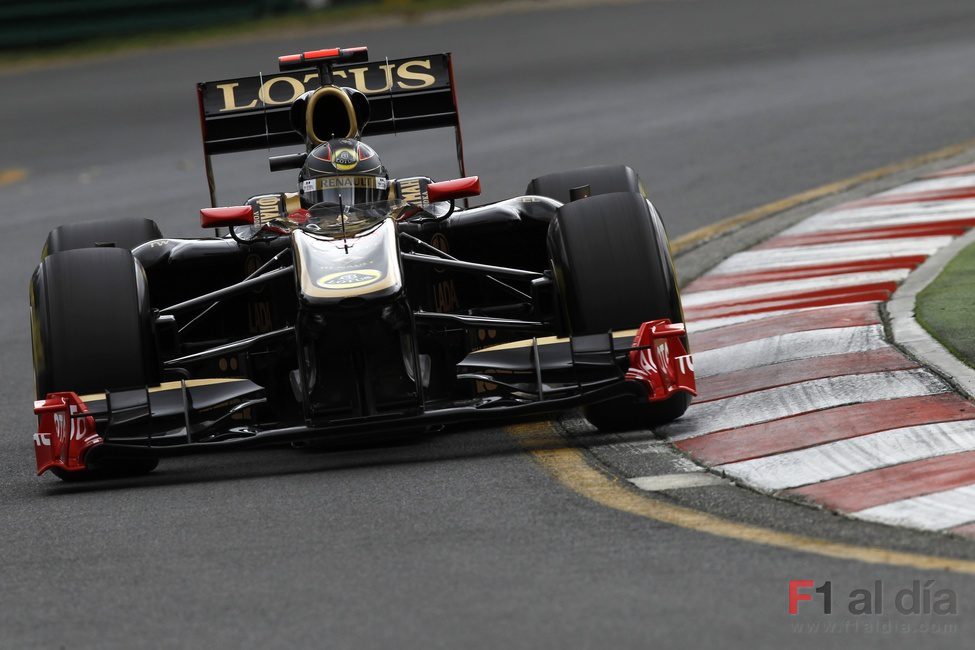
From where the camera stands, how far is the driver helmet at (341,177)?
25.6 ft

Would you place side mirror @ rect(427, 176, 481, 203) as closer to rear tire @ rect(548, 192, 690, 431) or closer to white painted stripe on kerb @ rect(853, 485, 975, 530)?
rear tire @ rect(548, 192, 690, 431)

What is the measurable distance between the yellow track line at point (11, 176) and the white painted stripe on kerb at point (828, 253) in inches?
430

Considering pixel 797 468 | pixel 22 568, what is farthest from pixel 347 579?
pixel 797 468

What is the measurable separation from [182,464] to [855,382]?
9.71ft

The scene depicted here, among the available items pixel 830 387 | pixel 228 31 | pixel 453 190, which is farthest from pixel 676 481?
pixel 228 31

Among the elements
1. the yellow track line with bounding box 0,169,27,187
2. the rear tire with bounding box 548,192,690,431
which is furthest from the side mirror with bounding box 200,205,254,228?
the yellow track line with bounding box 0,169,27,187

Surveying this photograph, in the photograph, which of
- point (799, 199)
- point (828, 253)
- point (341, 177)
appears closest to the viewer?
point (341, 177)

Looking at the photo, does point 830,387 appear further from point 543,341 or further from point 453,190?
point 453,190

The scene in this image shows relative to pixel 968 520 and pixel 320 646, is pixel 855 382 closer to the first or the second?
pixel 968 520

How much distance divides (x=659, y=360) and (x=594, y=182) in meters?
2.07

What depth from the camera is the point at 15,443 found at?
8.21 metres

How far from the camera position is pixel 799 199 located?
43.5ft

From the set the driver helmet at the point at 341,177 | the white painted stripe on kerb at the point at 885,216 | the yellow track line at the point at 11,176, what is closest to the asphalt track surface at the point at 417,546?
the white painted stripe on kerb at the point at 885,216

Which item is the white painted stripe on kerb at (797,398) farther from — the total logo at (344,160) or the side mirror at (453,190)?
the total logo at (344,160)
